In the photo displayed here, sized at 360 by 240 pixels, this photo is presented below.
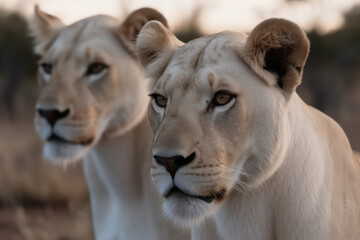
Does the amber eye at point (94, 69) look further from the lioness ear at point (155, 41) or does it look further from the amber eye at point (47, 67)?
the lioness ear at point (155, 41)

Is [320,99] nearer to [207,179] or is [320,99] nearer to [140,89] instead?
[140,89]

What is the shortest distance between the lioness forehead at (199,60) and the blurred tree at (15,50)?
14184 millimetres

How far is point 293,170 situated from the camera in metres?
2.52

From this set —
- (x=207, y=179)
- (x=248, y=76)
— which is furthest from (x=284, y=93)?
(x=207, y=179)

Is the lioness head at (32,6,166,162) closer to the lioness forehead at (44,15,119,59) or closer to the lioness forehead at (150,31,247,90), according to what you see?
the lioness forehead at (44,15,119,59)

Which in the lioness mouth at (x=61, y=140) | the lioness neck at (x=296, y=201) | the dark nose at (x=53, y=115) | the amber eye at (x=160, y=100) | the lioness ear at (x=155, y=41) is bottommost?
the lioness mouth at (x=61, y=140)

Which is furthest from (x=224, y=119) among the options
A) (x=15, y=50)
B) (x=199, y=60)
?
(x=15, y=50)

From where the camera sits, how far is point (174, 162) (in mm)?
2277

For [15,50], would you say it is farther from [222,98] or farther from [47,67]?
[222,98]

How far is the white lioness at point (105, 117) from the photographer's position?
3.68 m

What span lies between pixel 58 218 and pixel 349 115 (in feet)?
27.4

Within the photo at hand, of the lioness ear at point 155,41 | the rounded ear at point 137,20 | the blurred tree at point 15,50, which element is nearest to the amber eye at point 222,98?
the lioness ear at point 155,41

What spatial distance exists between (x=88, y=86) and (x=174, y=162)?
1579 millimetres

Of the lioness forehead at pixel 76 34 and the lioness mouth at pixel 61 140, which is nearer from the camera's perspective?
the lioness mouth at pixel 61 140
